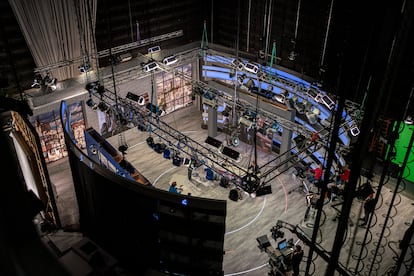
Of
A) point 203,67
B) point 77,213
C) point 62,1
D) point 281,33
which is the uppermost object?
point 62,1

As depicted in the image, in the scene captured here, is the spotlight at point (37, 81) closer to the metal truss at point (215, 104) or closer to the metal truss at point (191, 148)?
the metal truss at point (191, 148)

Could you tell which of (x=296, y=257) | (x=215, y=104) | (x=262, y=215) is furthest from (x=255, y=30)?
(x=296, y=257)

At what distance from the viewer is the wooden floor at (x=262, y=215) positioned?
10.8 meters

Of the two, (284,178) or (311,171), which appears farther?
(284,178)

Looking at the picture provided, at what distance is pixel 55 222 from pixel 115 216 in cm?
279

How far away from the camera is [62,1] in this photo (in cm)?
1291

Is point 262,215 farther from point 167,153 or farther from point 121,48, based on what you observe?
point 121,48

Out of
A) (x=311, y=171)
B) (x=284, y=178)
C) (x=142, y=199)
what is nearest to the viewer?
(x=142, y=199)

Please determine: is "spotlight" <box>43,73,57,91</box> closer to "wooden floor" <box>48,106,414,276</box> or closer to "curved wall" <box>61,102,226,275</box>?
"curved wall" <box>61,102,226,275</box>

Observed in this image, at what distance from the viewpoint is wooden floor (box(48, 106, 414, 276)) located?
35.4 ft

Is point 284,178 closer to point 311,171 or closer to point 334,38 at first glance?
point 311,171

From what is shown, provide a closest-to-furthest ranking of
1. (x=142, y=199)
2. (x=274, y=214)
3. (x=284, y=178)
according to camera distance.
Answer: (x=142, y=199) → (x=274, y=214) → (x=284, y=178)

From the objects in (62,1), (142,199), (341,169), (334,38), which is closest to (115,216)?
(142,199)

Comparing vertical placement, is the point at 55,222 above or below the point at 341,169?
below
